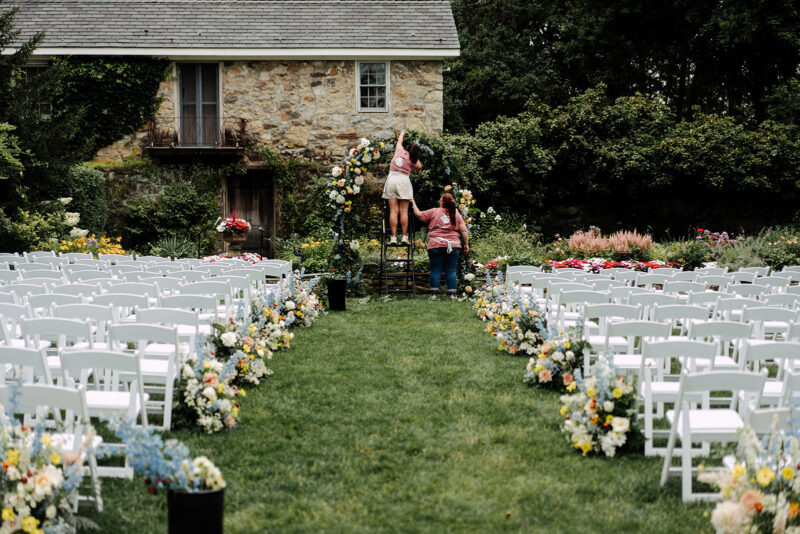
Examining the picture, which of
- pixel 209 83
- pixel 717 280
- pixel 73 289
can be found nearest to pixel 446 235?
pixel 717 280

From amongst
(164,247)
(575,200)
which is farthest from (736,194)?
(164,247)

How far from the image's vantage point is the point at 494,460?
488cm

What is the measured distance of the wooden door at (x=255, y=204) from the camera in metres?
20.1

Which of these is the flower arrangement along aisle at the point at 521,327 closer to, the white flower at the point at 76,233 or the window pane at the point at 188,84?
the white flower at the point at 76,233

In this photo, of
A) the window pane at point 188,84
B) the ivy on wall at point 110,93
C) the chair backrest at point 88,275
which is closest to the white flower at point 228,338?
the chair backrest at point 88,275

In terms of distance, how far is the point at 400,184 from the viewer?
12969mm

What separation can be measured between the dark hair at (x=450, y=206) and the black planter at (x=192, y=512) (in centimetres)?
885

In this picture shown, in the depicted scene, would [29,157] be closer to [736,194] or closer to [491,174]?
[491,174]

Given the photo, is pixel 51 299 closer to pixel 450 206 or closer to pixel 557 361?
pixel 557 361

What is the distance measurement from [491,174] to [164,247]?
8.96 m

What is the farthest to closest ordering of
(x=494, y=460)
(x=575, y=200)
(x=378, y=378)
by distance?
1. (x=575, y=200)
2. (x=378, y=378)
3. (x=494, y=460)

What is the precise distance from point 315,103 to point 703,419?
16.4 meters

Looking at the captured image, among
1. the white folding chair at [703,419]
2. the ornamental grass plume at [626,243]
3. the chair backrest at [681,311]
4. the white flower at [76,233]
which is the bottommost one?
the white folding chair at [703,419]

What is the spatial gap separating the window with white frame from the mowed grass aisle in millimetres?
13171
